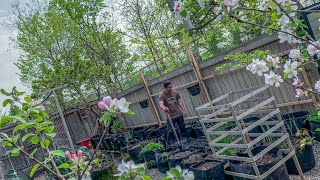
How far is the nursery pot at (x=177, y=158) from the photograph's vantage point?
4.94 m

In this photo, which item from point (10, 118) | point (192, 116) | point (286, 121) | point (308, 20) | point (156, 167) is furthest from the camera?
point (192, 116)

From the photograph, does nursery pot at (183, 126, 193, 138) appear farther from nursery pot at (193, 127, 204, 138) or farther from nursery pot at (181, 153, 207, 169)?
nursery pot at (181, 153, 207, 169)

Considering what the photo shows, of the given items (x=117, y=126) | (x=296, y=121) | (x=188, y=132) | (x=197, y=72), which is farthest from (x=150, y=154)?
(x=117, y=126)

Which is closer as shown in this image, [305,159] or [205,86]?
[305,159]

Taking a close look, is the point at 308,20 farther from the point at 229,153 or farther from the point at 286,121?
the point at 229,153

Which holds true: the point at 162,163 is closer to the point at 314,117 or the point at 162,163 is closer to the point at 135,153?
the point at 135,153

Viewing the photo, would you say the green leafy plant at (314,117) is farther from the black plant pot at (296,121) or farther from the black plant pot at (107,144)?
the black plant pot at (107,144)

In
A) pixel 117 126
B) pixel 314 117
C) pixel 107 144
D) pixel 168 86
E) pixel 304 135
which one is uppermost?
pixel 168 86

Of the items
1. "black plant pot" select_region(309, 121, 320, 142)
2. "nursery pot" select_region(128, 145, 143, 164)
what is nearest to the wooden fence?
"black plant pot" select_region(309, 121, 320, 142)

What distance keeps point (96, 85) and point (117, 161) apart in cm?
299

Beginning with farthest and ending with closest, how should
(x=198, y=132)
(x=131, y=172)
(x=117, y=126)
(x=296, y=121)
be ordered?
(x=117, y=126), (x=198, y=132), (x=296, y=121), (x=131, y=172)

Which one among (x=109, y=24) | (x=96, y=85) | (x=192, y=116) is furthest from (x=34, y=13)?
(x=192, y=116)

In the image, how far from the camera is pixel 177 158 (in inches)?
197

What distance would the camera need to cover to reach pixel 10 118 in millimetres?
1457
